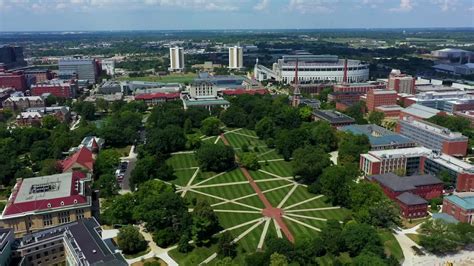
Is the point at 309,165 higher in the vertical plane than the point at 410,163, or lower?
higher

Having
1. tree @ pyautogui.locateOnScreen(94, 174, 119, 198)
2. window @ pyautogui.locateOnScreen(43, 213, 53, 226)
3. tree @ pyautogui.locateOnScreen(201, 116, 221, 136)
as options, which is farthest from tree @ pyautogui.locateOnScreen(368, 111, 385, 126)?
window @ pyautogui.locateOnScreen(43, 213, 53, 226)

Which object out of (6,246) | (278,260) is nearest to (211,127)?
(278,260)

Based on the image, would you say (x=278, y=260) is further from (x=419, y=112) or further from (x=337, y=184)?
(x=419, y=112)

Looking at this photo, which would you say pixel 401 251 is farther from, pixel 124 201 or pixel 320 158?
pixel 124 201

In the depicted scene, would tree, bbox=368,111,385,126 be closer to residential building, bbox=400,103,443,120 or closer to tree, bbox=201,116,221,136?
residential building, bbox=400,103,443,120

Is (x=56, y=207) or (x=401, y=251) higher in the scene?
(x=56, y=207)

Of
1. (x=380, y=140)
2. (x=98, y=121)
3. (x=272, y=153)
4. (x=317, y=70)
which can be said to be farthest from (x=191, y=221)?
(x=317, y=70)

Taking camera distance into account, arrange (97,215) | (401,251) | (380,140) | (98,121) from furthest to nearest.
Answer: (98,121)
(380,140)
(97,215)
(401,251)
